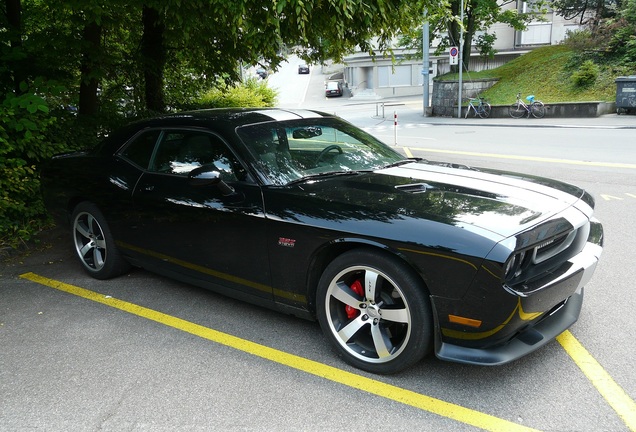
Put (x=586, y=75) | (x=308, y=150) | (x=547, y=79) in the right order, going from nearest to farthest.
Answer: (x=308, y=150) → (x=586, y=75) → (x=547, y=79)

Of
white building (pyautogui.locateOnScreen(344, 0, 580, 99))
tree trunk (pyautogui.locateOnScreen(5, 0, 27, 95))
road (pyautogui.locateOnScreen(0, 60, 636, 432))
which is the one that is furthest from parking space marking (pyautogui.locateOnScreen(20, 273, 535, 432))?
white building (pyautogui.locateOnScreen(344, 0, 580, 99))

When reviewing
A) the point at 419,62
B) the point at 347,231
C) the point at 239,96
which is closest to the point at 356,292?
the point at 347,231

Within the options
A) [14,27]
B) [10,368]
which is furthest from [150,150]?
[14,27]

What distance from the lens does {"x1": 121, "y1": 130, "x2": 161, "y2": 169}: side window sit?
4461 millimetres

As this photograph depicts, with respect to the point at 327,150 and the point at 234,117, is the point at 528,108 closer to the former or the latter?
the point at 327,150

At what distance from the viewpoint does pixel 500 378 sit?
10.2 feet

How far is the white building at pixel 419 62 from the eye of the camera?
130 ft

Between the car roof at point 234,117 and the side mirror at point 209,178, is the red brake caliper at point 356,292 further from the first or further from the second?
the car roof at point 234,117

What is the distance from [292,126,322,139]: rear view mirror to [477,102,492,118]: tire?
21021 millimetres

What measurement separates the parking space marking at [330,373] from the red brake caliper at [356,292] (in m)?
0.35

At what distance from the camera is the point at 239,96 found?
14094 mm

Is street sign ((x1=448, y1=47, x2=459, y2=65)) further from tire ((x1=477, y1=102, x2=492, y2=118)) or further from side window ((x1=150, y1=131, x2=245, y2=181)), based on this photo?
side window ((x1=150, y1=131, x2=245, y2=181))

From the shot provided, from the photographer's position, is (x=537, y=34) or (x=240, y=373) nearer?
(x=240, y=373)

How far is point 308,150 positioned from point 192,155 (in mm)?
925
